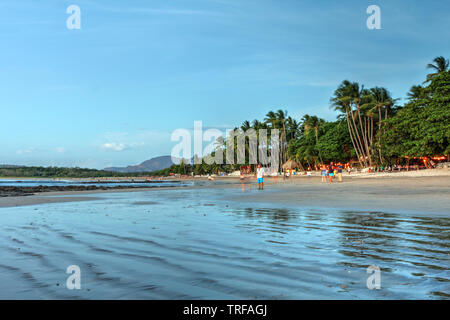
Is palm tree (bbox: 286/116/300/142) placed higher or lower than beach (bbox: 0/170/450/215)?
higher

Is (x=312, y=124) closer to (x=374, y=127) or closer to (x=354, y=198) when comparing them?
(x=374, y=127)

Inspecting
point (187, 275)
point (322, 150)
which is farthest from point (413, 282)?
point (322, 150)

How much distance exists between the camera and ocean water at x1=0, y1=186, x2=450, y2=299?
3729mm

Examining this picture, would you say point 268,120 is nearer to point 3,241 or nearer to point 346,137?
point 346,137

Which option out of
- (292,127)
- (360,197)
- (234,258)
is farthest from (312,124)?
(234,258)

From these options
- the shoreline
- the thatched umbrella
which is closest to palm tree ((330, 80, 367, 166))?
the thatched umbrella

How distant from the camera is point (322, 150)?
81.3 m

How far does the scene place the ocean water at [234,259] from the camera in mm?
3729

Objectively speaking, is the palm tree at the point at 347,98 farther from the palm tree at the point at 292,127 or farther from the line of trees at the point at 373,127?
the palm tree at the point at 292,127

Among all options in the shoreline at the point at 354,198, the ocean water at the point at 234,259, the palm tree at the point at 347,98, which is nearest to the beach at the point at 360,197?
the shoreline at the point at 354,198

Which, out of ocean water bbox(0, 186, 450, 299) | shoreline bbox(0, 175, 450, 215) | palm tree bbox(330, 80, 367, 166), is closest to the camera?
ocean water bbox(0, 186, 450, 299)

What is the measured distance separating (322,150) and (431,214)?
73.8 m

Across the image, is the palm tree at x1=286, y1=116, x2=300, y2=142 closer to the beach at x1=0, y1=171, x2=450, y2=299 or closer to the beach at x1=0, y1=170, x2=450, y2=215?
the beach at x1=0, y1=170, x2=450, y2=215

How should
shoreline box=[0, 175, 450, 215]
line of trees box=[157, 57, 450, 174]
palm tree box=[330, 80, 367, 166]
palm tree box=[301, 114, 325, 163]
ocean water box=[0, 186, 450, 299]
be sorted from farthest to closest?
palm tree box=[301, 114, 325, 163] < palm tree box=[330, 80, 367, 166] < line of trees box=[157, 57, 450, 174] < shoreline box=[0, 175, 450, 215] < ocean water box=[0, 186, 450, 299]
